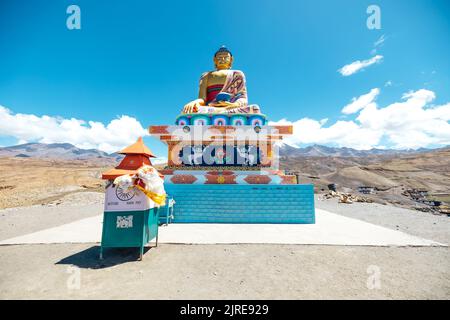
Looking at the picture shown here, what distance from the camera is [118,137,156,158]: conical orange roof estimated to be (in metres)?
5.21

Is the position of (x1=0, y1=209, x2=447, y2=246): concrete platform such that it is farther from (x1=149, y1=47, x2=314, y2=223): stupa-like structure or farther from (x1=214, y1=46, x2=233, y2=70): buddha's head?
(x1=214, y1=46, x2=233, y2=70): buddha's head

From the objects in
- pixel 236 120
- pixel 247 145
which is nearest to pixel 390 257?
pixel 247 145

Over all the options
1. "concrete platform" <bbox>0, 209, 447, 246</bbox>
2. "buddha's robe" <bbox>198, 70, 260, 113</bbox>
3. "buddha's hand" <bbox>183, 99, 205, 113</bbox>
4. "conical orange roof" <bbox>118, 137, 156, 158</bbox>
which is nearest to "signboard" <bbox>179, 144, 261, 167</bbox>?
"buddha's hand" <bbox>183, 99, 205, 113</bbox>

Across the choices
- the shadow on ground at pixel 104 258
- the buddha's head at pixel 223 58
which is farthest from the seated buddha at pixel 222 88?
the shadow on ground at pixel 104 258

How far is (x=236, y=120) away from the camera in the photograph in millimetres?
10961

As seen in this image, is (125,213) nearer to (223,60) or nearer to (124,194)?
(124,194)

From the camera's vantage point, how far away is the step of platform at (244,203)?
847cm

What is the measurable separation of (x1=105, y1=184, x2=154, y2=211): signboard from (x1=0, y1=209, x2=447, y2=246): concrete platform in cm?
155

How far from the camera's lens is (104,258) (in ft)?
15.7

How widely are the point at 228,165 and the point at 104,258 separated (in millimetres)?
6791

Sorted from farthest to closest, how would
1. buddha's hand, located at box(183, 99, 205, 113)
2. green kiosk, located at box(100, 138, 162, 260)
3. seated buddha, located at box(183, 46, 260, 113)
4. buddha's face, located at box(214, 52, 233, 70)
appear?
buddha's face, located at box(214, 52, 233, 70), seated buddha, located at box(183, 46, 260, 113), buddha's hand, located at box(183, 99, 205, 113), green kiosk, located at box(100, 138, 162, 260)
